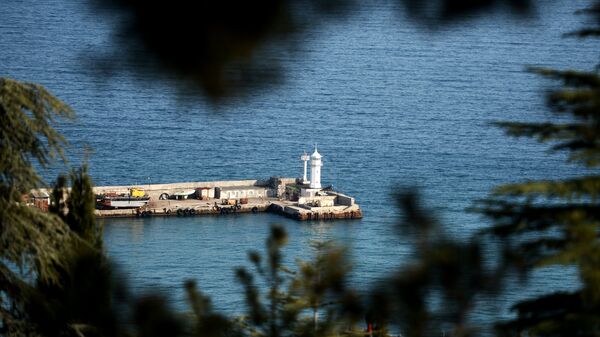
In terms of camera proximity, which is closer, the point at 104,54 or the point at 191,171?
the point at 104,54

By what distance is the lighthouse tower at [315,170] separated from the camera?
40.7 m

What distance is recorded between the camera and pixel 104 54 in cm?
216

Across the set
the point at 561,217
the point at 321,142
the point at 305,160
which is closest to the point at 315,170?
the point at 305,160

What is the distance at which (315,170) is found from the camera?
41031 mm

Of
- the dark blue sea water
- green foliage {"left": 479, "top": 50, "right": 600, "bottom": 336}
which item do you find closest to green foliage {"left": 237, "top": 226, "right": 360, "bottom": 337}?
green foliage {"left": 479, "top": 50, "right": 600, "bottom": 336}

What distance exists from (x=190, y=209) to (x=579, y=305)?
1400 inches

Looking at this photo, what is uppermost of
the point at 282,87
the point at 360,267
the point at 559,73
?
the point at 559,73

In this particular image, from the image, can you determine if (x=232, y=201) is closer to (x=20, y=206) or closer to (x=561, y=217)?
(x=20, y=206)

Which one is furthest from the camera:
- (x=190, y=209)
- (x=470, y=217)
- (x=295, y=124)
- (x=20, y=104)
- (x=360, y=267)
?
(x=295, y=124)

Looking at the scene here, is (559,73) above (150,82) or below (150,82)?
above

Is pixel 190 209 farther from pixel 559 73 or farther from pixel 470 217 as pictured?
pixel 559 73

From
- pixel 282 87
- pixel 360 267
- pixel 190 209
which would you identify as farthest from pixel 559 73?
pixel 190 209

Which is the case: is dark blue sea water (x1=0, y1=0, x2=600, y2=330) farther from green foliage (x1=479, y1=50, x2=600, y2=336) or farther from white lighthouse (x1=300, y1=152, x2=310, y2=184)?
green foliage (x1=479, y1=50, x2=600, y2=336)

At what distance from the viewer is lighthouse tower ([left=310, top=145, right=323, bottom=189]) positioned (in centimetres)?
4074
